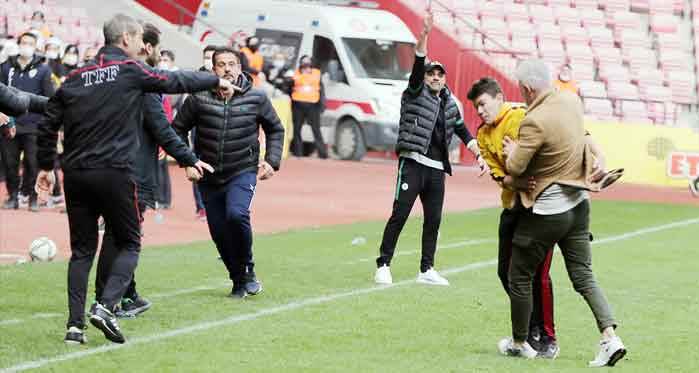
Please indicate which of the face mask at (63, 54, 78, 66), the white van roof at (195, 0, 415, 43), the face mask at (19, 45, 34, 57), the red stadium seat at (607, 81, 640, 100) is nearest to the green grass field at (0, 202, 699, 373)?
the face mask at (19, 45, 34, 57)

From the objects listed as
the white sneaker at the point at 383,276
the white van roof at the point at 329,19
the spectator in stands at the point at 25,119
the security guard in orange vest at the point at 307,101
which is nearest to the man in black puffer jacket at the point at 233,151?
the white sneaker at the point at 383,276

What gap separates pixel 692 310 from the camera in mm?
11336

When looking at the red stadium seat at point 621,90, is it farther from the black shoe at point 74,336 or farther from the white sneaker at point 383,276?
the black shoe at point 74,336

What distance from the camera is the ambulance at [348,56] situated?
1155 inches

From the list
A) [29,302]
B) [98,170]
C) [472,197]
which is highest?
[98,170]

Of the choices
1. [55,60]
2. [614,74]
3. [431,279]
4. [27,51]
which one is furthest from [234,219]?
[614,74]

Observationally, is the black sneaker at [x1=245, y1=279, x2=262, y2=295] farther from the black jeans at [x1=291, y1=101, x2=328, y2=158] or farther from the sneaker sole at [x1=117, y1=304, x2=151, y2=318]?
the black jeans at [x1=291, y1=101, x2=328, y2=158]

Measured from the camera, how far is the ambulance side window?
97.5 feet

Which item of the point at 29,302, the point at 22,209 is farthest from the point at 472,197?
the point at 29,302

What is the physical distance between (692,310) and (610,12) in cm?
2501

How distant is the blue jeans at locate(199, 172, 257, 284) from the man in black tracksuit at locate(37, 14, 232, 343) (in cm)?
198

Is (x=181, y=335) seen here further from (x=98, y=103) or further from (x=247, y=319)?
(x=98, y=103)

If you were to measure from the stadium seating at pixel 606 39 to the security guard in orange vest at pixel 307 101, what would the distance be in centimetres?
513

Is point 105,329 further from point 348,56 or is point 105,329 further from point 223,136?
point 348,56
